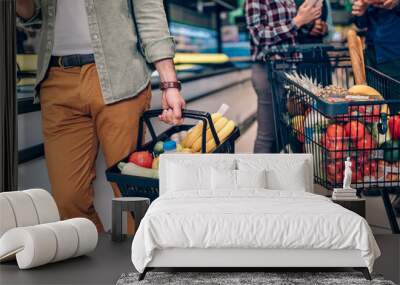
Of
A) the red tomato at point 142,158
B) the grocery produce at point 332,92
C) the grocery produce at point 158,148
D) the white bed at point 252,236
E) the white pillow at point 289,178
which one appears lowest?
the white bed at point 252,236

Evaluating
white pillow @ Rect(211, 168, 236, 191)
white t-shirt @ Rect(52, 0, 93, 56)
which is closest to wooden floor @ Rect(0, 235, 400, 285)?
white pillow @ Rect(211, 168, 236, 191)

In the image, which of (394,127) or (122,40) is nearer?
(394,127)

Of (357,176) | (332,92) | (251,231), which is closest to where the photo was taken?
(251,231)

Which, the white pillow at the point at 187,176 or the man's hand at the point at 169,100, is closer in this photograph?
the white pillow at the point at 187,176

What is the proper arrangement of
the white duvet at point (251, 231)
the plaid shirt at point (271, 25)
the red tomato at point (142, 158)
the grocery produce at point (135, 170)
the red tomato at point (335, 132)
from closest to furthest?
the white duvet at point (251, 231) → the red tomato at point (335, 132) → the grocery produce at point (135, 170) → the red tomato at point (142, 158) → the plaid shirt at point (271, 25)

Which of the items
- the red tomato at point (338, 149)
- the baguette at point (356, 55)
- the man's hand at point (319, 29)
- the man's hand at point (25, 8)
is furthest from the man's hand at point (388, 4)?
the man's hand at point (25, 8)

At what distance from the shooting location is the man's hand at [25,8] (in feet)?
18.3

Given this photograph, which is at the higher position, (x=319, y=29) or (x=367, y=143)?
(x=319, y=29)

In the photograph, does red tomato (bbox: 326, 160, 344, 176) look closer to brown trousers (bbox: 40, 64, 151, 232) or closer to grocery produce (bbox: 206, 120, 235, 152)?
grocery produce (bbox: 206, 120, 235, 152)

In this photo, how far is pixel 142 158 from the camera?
5.29 metres

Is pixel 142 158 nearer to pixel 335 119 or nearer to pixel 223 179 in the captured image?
pixel 223 179

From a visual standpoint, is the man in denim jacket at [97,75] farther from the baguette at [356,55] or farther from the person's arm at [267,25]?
the baguette at [356,55]

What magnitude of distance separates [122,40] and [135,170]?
88cm

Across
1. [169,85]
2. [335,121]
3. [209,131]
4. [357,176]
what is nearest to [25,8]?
[169,85]
